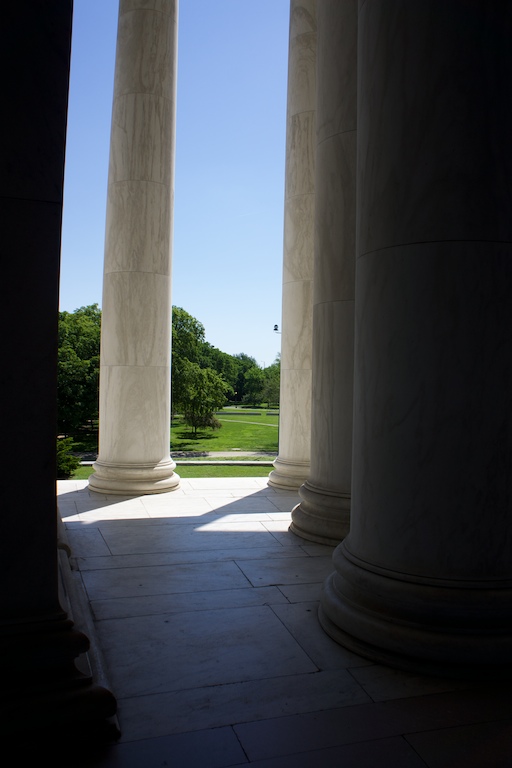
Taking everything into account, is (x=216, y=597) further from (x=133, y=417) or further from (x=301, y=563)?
(x=133, y=417)

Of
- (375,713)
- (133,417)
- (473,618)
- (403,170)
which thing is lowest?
(375,713)

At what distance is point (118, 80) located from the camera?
180 meters

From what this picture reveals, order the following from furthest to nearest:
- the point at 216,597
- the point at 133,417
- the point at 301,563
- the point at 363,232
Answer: the point at 133,417 → the point at 301,563 → the point at 216,597 → the point at 363,232

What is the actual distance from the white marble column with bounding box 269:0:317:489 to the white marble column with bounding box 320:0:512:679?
120 m

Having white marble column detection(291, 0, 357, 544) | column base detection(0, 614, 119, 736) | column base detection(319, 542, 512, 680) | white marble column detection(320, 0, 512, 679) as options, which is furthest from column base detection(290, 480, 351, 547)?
column base detection(0, 614, 119, 736)

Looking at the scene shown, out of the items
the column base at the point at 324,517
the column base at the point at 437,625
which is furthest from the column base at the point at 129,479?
the column base at the point at 437,625

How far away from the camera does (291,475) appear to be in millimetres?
190375

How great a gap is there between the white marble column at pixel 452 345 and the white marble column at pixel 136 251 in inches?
4715

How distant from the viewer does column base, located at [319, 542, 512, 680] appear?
210ft

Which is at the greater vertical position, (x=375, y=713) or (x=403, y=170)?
(x=403, y=170)

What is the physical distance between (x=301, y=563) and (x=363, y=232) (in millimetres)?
62715

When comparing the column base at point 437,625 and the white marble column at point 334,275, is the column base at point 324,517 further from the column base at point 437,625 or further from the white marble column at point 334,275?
the column base at point 437,625

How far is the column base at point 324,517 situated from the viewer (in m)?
122

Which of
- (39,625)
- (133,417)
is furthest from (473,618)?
(133,417)
